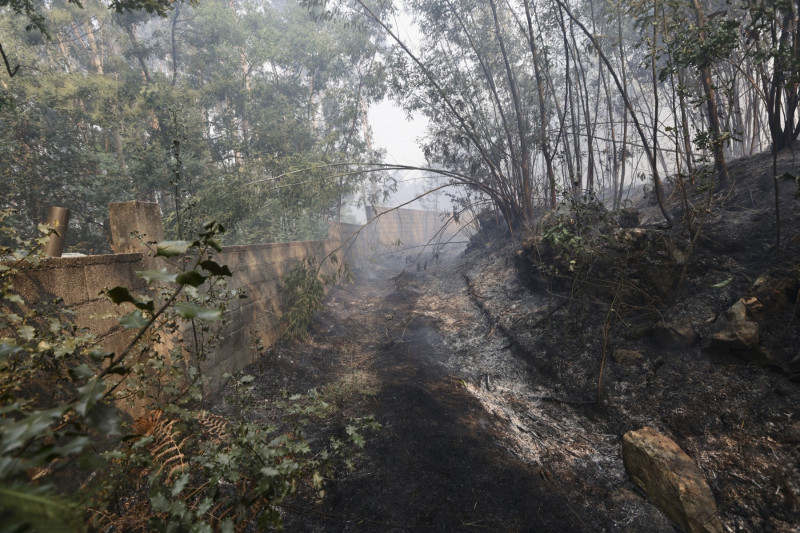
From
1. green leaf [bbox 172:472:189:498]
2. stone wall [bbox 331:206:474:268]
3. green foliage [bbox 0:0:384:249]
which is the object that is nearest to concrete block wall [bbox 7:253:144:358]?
green foliage [bbox 0:0:384:249]

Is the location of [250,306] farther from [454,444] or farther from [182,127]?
[454,444]

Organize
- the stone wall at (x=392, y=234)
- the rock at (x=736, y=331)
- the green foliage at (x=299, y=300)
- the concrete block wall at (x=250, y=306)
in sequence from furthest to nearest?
the stone wall at (x=392, y=234)
the green foliage at (x=299, y=300)
the concrete block wall at (x=250, y=306)
the rock at (x=736, y=331)

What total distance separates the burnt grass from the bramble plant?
0.34 meters

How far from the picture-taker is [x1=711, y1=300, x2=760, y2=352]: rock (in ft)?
7.62

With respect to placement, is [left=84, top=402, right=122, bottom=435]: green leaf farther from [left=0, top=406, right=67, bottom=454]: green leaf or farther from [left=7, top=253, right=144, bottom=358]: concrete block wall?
[left=7, top=253, right=144, bottom=358]: concrete block wall

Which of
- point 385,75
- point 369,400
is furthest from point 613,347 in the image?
point 385,75

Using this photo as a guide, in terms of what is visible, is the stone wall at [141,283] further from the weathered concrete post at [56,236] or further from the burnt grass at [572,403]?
the burnt grass at [572,403]

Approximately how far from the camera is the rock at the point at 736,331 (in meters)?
2.32

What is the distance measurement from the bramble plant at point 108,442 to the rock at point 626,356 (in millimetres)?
2473

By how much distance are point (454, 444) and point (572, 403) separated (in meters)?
1.21

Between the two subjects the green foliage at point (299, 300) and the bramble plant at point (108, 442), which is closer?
the bramble plant at point (108, 442)

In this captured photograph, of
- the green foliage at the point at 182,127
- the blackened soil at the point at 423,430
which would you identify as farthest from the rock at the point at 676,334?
the green foliage at the point at 182,127

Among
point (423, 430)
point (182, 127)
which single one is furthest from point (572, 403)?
point (182, 127)

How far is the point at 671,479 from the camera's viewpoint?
1.79m
